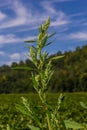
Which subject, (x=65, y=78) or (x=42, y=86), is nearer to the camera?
(x=42, y=86)

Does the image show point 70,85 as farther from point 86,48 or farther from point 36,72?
point 36,72

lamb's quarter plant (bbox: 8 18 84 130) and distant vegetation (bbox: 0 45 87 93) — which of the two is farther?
distant vegetation (bbox: 0 45 87 93)

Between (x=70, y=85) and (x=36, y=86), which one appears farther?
(x=70, y=85)

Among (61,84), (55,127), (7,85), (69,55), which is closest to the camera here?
(55,127)

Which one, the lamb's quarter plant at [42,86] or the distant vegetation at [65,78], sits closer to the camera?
the lamb's quarter plant at [42,86]

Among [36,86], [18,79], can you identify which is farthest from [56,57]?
[18,79]

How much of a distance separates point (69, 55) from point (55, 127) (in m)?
148

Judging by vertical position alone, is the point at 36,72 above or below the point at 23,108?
above

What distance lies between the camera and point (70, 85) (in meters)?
121

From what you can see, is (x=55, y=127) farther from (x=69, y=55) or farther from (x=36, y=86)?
(x=69, y=55)

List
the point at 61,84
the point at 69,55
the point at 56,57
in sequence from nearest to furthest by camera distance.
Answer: the point at 56,57
the point at 61,84
the point at 69,55

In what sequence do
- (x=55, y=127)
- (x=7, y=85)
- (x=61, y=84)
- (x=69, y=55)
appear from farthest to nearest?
(x=69, y=55)
(x=7, y=85)
(x=61, y=84)
(x=55, y=127)

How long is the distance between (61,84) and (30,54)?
118797 millimetres

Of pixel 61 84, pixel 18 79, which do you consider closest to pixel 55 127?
pixel 61 84
